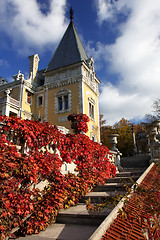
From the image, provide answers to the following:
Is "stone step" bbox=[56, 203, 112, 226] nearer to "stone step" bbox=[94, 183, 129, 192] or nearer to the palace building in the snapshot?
"stone step" bbox=[94, 183, 129, 192]

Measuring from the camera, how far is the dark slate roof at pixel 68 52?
21.6m

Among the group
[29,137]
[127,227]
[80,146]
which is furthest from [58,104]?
[127,227]

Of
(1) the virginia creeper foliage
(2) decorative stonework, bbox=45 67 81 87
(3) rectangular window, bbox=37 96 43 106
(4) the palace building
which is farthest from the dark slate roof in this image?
(1) the virginia creeper foliage

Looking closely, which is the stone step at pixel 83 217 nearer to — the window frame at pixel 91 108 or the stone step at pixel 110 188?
the stone step at pixel 110 188

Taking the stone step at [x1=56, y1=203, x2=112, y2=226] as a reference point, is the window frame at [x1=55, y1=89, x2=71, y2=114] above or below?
above

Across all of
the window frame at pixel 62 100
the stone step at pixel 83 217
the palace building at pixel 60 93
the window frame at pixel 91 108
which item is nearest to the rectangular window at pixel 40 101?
the palace building at pixel 60 93

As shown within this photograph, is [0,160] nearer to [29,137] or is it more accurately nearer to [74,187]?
[29,137]

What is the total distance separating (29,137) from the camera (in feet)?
11.7

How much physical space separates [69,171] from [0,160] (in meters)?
2.41

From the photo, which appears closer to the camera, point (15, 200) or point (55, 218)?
point (15, 200)

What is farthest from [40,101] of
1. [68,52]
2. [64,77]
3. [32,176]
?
[32,176]

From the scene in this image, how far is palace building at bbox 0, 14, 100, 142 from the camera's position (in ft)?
63.6

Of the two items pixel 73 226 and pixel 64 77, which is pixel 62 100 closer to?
pixel 64 77

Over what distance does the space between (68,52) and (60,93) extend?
6.30 metres
